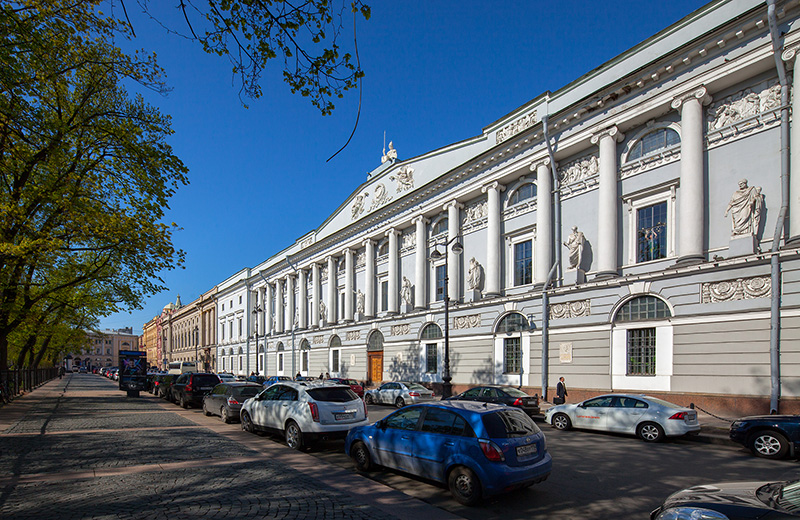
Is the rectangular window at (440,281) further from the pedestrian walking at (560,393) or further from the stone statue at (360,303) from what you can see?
the pedestrian walking at (560,393)

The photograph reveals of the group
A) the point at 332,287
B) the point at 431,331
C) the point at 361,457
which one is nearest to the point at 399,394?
the point at 431,331

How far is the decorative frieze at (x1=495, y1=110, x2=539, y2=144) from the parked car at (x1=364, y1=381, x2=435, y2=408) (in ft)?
45.3

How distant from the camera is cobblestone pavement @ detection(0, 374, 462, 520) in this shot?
6195mm

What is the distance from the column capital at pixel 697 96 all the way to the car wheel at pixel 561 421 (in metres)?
12.7

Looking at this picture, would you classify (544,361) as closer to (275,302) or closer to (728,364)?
(728,364)

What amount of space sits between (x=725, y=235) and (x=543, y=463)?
47.6 feet

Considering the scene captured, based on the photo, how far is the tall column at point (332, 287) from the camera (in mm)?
43878

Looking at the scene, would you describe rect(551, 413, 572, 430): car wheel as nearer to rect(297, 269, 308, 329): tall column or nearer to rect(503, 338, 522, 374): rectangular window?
rect(503, 338, 522, 374): rectangular window

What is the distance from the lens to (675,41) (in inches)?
765

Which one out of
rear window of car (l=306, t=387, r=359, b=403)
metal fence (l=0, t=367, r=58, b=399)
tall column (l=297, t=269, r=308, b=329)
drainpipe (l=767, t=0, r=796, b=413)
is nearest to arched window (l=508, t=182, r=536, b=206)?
drainpipe (l=767, t=0, r=796, b=413)

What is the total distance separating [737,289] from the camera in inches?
652

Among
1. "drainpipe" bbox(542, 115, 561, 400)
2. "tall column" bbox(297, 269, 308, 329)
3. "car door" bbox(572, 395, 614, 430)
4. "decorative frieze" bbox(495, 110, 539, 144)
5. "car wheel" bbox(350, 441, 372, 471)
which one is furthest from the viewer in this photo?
"tall column" bbox(297, 269, 308, 329)

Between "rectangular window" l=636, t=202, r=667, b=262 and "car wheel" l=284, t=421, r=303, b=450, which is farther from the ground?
"rectangular window" l=636, t=202, r=667, b=262

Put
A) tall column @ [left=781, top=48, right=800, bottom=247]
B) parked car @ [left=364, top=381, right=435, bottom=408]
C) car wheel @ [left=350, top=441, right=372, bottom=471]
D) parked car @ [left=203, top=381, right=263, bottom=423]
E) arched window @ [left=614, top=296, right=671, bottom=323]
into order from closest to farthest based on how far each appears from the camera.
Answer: car wheel @ [left=350, top=441, right=372, bottom=471] → tall column @ [left=781, top=48, right=800, bottom=247] → parked car @ [left=203, top=381, right=263, bottom=423] → arched window @ [left=614, top=296, right=671, bottom=323] → parked car @ [left=364, top=381, right=435, bottom=408]
